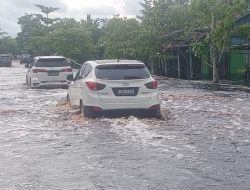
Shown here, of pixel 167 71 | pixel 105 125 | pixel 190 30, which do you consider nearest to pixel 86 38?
pixel 167 71

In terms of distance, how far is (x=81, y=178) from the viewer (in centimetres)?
665

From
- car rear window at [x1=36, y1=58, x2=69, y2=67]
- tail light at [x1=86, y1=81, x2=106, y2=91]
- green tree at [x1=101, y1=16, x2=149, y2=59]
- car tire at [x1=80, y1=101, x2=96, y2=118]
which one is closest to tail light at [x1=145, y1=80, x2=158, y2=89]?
tail light at [x1=86, y1=81, x2=106, y2=91]

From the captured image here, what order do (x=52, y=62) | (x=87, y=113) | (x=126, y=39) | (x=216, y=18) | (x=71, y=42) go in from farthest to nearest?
(x=71, y=42), (x=126, y=39), (x=216, y=18), (x=52, y=62), (x=87, y=113)

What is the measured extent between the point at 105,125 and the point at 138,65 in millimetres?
1837

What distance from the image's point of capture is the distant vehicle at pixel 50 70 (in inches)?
882

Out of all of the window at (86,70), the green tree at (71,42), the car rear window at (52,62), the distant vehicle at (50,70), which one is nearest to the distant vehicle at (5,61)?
the green tree at (71,42)

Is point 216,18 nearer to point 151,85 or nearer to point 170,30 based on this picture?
point 170,30

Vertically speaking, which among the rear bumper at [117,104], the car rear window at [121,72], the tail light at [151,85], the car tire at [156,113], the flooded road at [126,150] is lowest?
the flooded road at [126,150]

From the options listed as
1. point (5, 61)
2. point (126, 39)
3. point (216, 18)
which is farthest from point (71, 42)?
point (216, 18)

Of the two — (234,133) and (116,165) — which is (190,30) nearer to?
(234,133)

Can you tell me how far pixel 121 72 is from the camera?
11.8 m

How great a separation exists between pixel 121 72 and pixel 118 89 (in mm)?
505

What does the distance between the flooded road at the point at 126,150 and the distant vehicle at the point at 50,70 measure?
7.80 meters

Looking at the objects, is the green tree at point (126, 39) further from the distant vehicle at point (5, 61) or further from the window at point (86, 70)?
the distant vehicle at point (5, 61)
